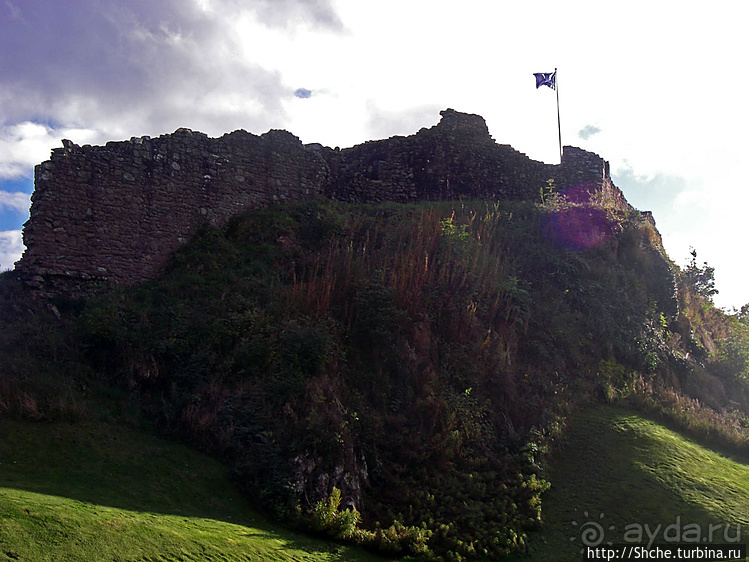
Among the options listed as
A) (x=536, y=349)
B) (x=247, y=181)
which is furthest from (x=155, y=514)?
(x=247, y=181)

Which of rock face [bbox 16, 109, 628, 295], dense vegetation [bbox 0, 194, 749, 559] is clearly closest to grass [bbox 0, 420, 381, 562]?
dense vegetation [bbox 0, 194, 749, 559]

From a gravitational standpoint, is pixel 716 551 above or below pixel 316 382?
below

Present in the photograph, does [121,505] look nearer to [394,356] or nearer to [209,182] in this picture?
[394,356]

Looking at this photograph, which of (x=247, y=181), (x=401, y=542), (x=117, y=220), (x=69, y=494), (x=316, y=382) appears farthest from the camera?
(x=247, y=181)

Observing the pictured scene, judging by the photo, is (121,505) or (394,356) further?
(394,356)

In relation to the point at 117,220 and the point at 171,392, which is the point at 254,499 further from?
the point at 117,220

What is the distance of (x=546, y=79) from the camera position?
2052cm

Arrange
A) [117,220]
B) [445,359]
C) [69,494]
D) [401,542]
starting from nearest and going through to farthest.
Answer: [69,494] → [401,542] → [445,359] → [117,220]

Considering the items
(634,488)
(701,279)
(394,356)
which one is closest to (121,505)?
(394,356)

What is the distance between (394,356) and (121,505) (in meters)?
5.08

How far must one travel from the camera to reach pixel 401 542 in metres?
6.94

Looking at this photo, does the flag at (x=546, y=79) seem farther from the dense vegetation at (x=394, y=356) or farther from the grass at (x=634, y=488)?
the grass at (x=634, y=488)

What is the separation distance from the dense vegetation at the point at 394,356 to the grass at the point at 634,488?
0.36m

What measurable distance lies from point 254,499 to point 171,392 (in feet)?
8.61
